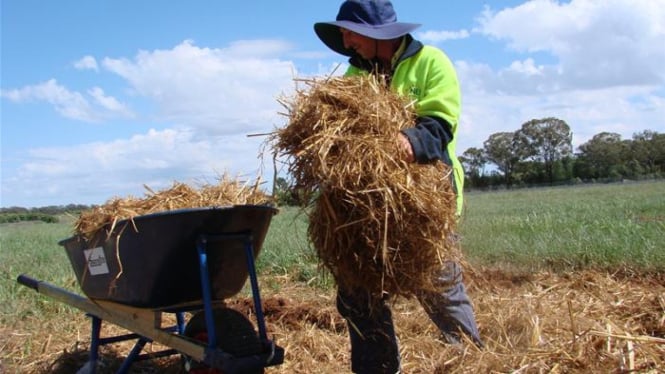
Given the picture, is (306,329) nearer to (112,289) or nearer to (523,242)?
(112,289)

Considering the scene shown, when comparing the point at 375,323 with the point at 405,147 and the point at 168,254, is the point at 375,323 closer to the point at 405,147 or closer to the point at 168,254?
the point at 405,147

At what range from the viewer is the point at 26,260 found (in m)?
9.99

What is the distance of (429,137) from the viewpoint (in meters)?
2.95

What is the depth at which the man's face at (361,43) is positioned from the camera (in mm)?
3414

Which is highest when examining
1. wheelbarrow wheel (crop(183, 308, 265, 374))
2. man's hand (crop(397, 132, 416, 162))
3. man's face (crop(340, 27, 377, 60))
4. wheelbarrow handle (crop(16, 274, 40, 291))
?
man's face (crop(340, 27, 377, 60))

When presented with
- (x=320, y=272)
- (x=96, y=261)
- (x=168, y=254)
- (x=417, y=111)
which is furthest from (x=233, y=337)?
(x=320, y=272)

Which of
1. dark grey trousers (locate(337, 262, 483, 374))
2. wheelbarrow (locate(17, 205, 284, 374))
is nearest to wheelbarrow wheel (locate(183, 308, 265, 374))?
wheelbarrow (locate(17, 205, 284, 374))

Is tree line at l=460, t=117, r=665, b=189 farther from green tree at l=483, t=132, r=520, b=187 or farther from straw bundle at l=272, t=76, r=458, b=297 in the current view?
straw bundle at l=272, t=76, r=458, b=297

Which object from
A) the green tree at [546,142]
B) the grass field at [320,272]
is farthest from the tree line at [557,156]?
the grass field at [320,272]

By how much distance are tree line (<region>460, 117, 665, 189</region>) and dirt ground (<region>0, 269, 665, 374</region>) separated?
6248 centimetres

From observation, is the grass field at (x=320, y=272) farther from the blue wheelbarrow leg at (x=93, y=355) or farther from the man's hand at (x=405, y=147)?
the man's hand at (x=405, y=147)

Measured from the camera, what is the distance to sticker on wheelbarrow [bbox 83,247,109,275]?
3426 millimetres

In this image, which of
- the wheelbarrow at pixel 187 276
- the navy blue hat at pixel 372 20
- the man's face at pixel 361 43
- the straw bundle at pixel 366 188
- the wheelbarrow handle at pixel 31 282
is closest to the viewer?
the straw bundle at pixel 366 188

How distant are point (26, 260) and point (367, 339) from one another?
820 cm
